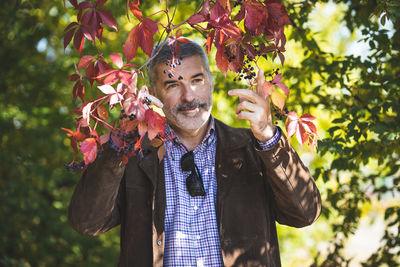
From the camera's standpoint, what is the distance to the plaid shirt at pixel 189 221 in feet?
6.37

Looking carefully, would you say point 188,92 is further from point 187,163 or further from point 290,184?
point 290,184

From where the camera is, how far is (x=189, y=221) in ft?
6.54

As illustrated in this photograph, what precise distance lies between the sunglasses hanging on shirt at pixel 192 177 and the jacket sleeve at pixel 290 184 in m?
0.35

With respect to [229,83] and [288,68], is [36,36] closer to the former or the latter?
[229,83]

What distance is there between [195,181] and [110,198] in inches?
16.5

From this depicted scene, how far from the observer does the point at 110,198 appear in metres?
1.83

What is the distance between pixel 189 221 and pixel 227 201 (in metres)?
0.20

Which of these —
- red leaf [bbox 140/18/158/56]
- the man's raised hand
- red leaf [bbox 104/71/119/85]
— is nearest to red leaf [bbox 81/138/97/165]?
red leaf [bbox 104/71/119/85]

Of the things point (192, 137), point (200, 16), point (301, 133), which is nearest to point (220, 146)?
point (192, 137)

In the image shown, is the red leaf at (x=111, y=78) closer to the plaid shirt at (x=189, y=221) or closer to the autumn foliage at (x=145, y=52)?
the autumn foliage at (x=145, y=52)

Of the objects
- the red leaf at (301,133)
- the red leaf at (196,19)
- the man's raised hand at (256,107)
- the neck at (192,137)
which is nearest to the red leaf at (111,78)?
the red leaf at (196,19)

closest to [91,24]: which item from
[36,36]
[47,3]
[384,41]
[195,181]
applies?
[195,181]

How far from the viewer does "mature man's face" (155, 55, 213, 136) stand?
208 cm

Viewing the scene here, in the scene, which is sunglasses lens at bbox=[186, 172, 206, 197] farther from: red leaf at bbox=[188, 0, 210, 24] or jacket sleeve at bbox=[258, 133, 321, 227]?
red leaf at bbox=[188, 0, 210, 24]
